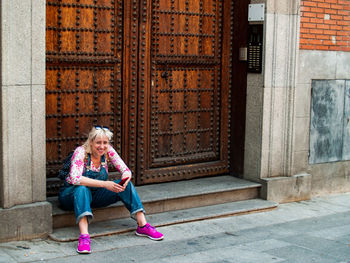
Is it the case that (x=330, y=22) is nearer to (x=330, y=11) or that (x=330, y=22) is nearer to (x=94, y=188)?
(x=330, y=11)


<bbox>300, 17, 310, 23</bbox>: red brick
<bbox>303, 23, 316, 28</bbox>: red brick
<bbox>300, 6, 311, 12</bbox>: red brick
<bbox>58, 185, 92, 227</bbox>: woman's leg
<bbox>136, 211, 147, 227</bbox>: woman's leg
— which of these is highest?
<bbox>300, 6, 311, 12</bbox>: red brick

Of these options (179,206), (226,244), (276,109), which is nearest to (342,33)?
(276,109)

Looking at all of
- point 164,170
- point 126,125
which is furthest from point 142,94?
point 164,170

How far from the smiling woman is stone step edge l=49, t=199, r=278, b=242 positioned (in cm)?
23

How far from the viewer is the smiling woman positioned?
225 inches

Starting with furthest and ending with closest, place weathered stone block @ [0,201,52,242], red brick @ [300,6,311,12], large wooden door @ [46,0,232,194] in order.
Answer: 1. red brick @ [300,6,311,12]
2. large wooden door @ [46,0,232,194]
3. weathered stone block @ [0,201,52,242]

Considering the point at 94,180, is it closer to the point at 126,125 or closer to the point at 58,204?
the point at 58,204

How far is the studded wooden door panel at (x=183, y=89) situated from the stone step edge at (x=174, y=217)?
72cm

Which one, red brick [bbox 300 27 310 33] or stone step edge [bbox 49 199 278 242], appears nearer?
stone step edge [bbox 49 199 278 242]

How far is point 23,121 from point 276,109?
3481mm

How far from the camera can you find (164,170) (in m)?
7.54

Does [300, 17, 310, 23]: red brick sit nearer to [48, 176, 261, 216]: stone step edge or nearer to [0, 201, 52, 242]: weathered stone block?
[48, 176, 261, 216]: stone step edge

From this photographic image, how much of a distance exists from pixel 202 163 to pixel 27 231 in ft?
9.51

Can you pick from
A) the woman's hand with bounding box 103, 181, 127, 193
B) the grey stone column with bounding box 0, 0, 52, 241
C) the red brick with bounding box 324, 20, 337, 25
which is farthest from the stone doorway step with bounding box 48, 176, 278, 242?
the red brick with bounding box 324, 20, 337, 25
